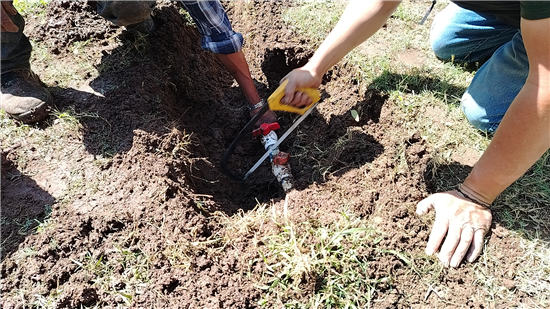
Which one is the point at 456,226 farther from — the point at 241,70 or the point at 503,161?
the point at 241,70

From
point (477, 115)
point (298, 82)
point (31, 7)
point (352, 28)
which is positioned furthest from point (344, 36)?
point (31, 7)

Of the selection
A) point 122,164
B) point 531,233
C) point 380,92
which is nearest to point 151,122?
point 122,164

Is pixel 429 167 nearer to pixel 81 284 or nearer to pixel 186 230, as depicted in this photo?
pixel 186 230

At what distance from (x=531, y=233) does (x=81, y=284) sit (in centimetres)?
220

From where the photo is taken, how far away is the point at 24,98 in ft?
7.80

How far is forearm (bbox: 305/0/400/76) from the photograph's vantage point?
1.76 m

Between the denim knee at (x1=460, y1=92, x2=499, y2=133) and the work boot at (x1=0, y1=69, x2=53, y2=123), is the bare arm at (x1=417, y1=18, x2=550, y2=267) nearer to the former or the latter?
the denim knee at (x1=460, y1=92, x2=499, y2=133)

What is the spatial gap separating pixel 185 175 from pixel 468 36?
7.63 feet

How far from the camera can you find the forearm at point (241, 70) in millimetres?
2549

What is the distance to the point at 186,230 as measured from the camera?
5.95ft

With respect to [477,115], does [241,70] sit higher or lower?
higher

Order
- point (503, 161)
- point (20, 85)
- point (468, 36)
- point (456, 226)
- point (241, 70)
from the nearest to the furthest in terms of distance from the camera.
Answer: point (503, 161)
point (456, 226)
point (20, 85)
point (241, 70)
point (468, 36)

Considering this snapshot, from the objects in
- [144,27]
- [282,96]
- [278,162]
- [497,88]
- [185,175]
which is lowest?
[278,162]

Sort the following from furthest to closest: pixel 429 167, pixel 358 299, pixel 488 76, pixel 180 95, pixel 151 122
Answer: pixel 180 95, pixel 488 76, pixel 151 122, pixel 429 167, pixel 358 299
